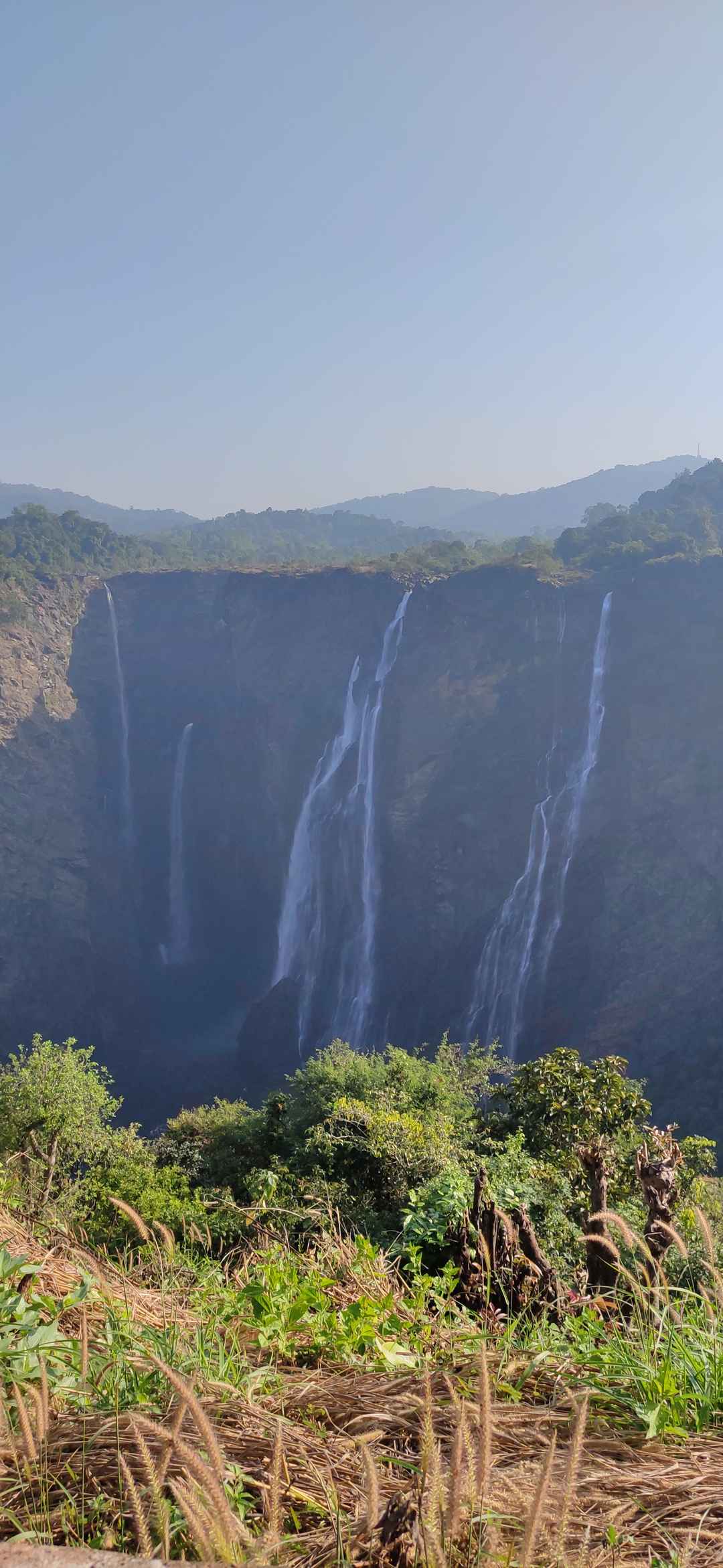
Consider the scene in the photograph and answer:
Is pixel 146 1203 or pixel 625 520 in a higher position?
pixel 625 520

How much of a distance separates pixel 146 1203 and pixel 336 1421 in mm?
11042

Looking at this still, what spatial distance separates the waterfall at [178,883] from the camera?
46719 mm

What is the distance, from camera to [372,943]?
3962cm

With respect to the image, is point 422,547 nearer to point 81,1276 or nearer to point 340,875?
point 340,875

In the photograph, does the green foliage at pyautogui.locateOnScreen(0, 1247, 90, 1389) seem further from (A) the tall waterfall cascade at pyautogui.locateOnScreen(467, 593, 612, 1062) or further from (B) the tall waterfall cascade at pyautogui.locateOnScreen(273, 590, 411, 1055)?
(B) the tall waterfall cascade at pyautogui.locateOnScreen(273, 590, 411, 1055)

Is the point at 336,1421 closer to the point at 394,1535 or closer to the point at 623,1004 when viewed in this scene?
the point at 394,1535

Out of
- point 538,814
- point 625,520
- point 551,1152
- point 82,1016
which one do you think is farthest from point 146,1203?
point 625,520

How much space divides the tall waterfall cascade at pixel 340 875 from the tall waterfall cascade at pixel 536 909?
6.25 m

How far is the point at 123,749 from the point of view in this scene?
48.8m

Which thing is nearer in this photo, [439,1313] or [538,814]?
[439,1313]

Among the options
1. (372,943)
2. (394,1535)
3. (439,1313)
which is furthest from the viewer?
(372,943)

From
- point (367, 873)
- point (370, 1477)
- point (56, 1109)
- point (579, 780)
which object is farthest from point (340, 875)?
point (370, 1477)

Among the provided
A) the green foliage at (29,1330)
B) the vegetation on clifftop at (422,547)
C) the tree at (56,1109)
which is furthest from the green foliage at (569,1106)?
the vegetation on clifftop at (422,547)

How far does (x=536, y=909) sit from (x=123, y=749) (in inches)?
1016
